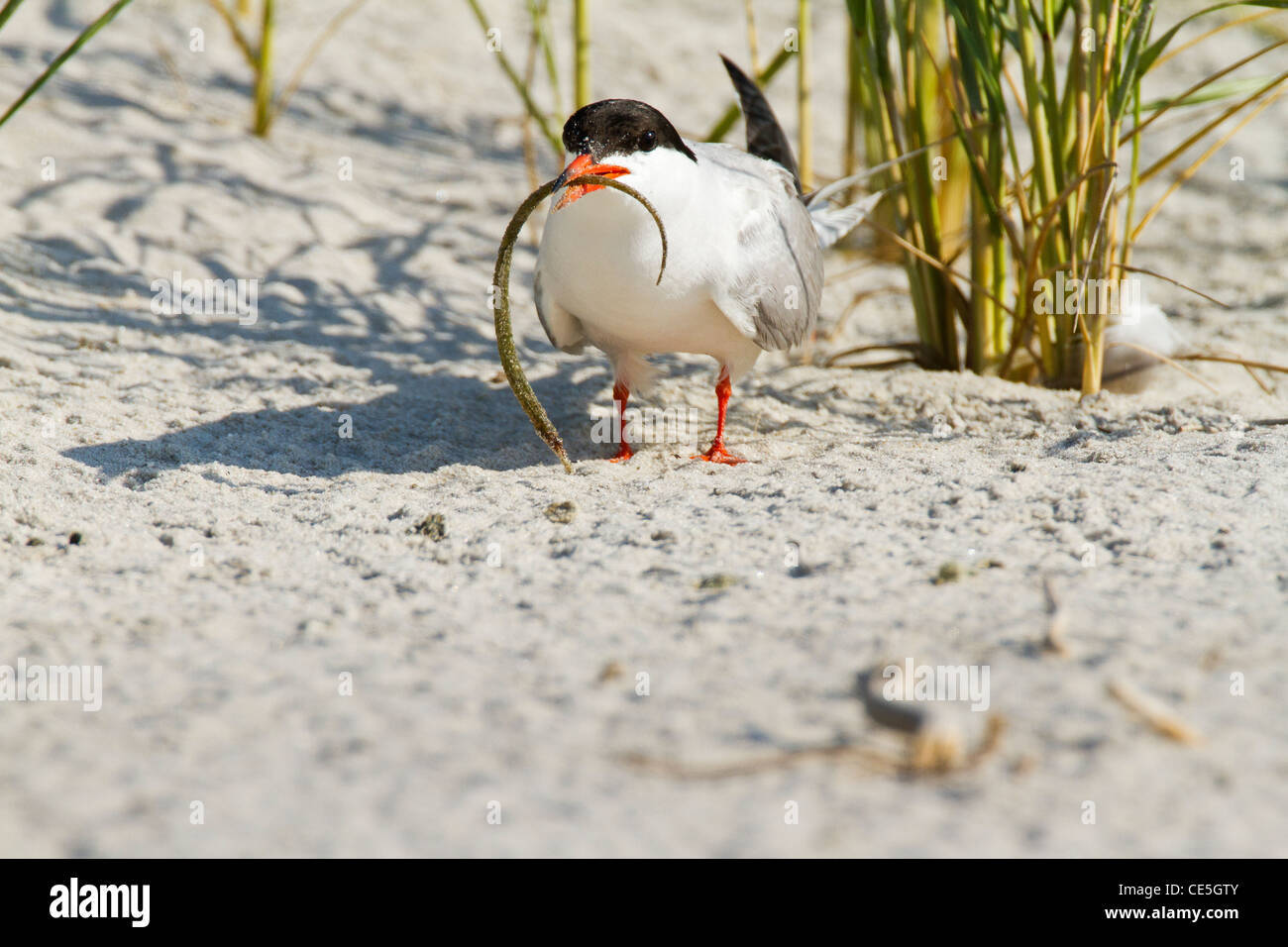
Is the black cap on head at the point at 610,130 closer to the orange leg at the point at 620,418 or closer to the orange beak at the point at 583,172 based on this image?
the orange beak at the point at 583,172

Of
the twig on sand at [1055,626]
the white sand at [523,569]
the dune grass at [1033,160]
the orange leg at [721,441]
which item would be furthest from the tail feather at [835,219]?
the twig on sand at [1055,626]

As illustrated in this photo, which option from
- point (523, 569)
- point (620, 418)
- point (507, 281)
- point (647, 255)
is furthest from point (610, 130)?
point (523, 569)

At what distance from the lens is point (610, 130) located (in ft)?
7.63

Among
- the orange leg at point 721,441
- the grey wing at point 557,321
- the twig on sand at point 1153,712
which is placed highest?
the grey wing at point 557,321

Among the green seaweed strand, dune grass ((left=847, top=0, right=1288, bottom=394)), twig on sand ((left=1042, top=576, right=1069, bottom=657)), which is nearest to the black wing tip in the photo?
dune grass ((left=847, top=0, right=1288, bottom=394))

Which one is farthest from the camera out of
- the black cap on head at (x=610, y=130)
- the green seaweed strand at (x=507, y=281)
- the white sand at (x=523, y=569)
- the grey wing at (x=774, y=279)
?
the grey wing at (x=774, y=279)

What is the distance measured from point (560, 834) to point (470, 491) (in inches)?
47.8

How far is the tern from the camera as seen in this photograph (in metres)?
2.34

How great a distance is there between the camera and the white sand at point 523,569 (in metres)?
1.31

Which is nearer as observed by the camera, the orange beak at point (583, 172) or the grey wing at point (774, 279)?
the orange beak at point (583, 172)

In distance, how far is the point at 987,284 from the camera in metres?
3.20

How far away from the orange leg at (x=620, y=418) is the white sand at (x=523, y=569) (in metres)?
0.07

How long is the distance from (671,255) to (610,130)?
285 mm

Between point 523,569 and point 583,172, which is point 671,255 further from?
point 523,569
